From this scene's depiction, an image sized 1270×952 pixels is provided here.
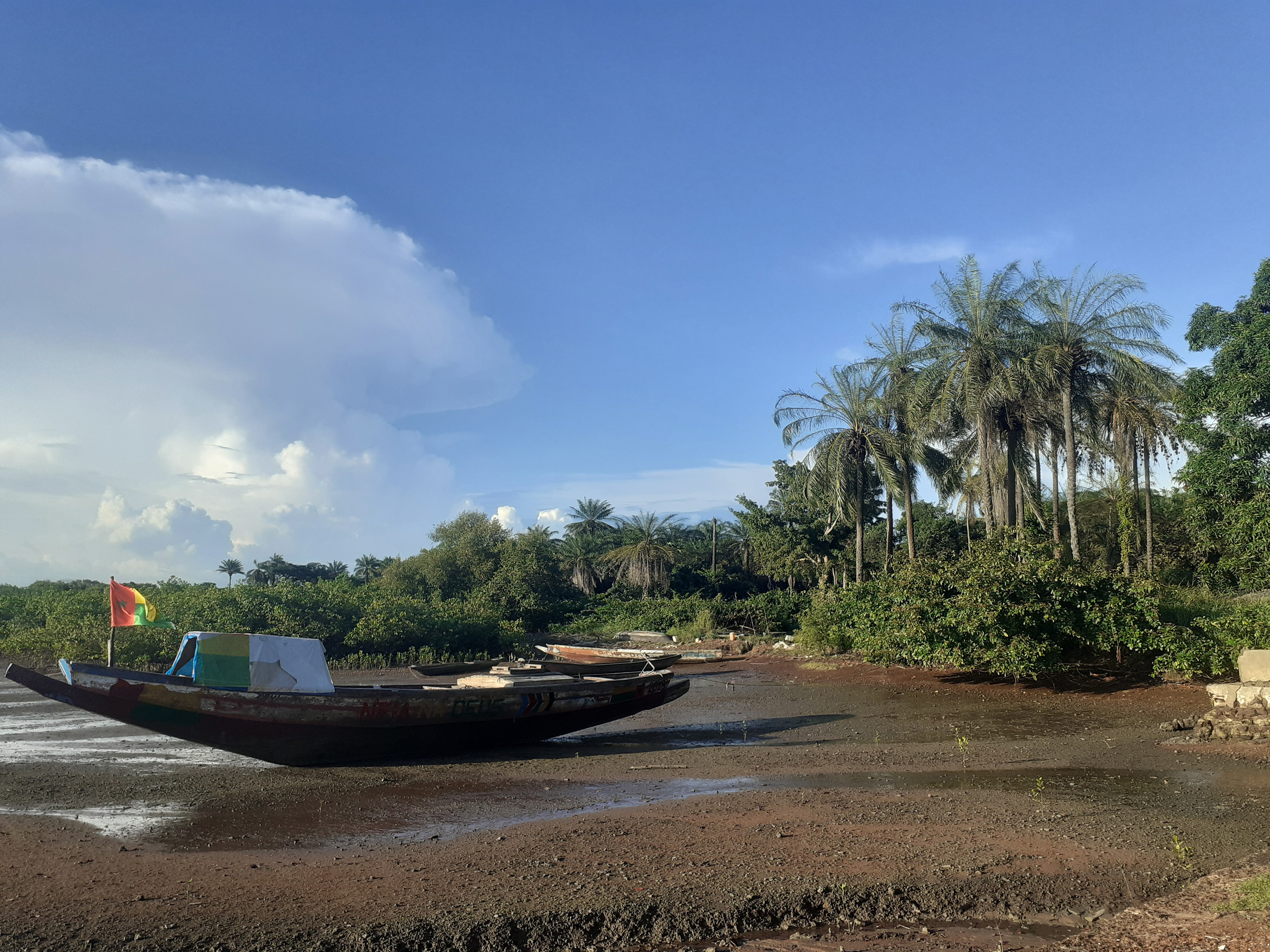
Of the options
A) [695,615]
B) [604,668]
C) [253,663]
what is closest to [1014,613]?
[604,668]

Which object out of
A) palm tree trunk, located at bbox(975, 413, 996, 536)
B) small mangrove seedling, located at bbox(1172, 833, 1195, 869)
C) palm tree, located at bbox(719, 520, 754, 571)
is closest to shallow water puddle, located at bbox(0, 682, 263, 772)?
small mangrove seedling, located at bbox(1172, 833, 1195, 869)

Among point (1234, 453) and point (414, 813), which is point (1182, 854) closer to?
point (414, 813)

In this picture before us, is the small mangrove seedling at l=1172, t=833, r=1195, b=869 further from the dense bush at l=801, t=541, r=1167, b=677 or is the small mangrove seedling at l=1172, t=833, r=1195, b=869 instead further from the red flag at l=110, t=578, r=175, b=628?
the red flag at l=110, t=578, r=175, b=628

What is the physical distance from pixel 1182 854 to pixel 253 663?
35.3 ft

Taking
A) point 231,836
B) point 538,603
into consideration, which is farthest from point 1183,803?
point 538,603

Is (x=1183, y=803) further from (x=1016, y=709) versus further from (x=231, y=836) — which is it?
(x=231, y=836)

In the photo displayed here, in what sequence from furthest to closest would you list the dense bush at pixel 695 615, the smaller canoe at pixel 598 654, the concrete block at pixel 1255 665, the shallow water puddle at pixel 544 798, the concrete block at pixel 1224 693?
the dense bush at pixel 695 615 < the smaller canoe at pixel 598 654 < the concrete block at pixel 1255 665 < the concrete block at pixel 1224 693 < the shallow water puddle at pixel 544 798

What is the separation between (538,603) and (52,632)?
22498 millimetres

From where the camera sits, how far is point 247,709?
10.9 metres

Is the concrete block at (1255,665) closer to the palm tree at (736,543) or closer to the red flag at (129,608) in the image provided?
the red flag at (129,608)

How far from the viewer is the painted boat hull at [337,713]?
1034 centimetres

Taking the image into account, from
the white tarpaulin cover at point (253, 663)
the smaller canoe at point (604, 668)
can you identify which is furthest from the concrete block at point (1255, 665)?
the white tarpaulin cover at point (253, 663)

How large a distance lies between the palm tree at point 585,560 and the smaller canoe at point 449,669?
32.2 meters

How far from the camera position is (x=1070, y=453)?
76.5 ft
